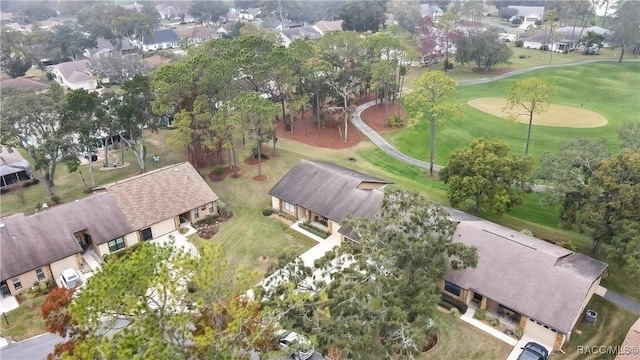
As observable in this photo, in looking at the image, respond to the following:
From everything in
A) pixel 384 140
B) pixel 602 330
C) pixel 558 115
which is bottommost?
pixel 602 330

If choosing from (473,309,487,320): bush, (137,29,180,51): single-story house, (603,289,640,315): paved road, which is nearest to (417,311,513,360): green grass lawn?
(473,309,487,320): bush

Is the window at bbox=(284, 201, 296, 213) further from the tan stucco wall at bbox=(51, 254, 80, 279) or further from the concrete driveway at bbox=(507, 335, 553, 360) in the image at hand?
the concrete driveway at bbox=(507, 335, 553, 360)

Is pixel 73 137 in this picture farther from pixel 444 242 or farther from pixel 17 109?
pixel 444 242

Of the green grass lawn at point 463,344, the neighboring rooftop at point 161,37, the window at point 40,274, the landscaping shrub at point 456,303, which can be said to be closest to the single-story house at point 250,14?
the neighboring rooftop at point 161,37

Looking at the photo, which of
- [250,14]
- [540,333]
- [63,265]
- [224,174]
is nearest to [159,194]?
[63,265]

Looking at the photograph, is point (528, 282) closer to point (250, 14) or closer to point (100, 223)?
point (100, 223)

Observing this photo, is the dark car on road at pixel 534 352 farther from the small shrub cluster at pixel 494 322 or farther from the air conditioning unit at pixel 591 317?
the air conditioning unit at pixel 591 317
